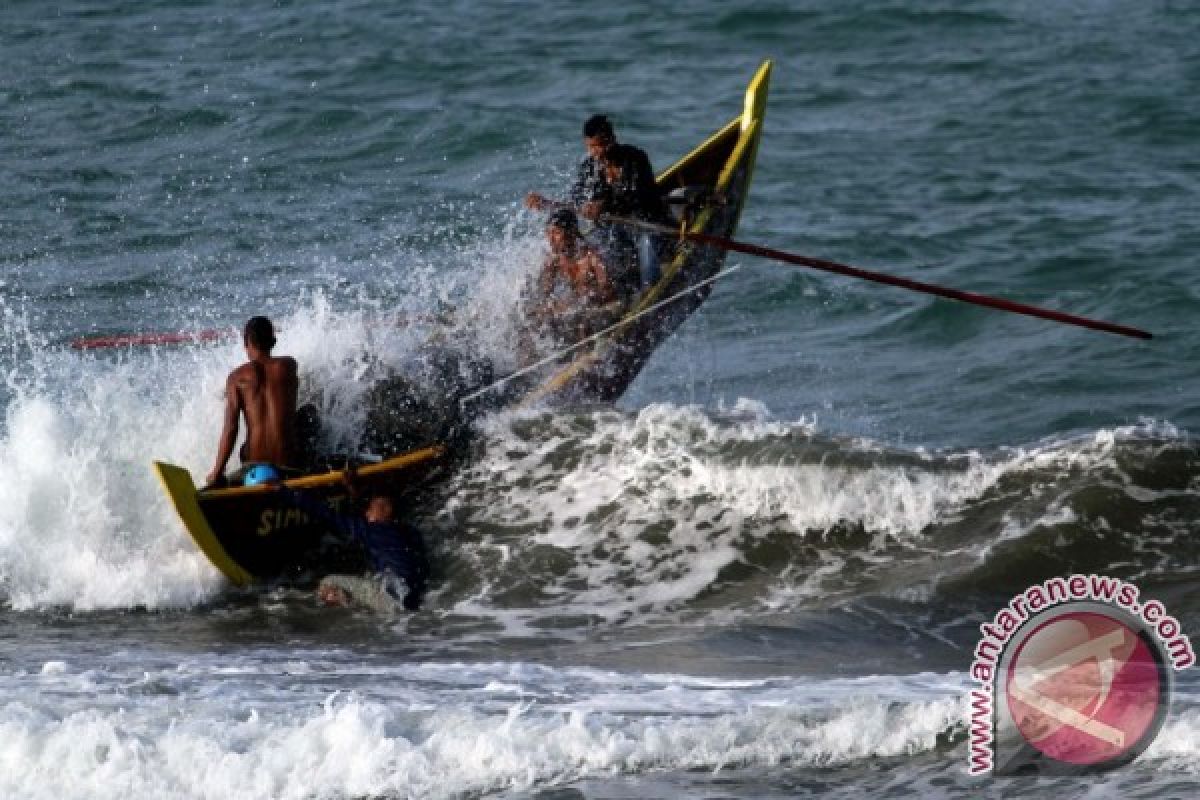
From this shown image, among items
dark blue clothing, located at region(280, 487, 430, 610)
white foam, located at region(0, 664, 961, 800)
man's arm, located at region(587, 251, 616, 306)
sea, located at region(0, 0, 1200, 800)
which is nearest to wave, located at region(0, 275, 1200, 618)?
sea, located at region(0, 0, 1200, 800)

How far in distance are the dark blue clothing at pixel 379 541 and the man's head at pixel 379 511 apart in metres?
0.11

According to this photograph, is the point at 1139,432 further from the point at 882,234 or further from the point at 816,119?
the point at 816,119

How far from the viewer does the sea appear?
24.1ft

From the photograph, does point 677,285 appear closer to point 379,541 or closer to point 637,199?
point 637,199

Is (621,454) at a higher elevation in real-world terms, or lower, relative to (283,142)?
lower

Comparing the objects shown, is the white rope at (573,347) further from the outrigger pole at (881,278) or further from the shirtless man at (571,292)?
the outrigger pole at (881,278)

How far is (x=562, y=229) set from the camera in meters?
11.6

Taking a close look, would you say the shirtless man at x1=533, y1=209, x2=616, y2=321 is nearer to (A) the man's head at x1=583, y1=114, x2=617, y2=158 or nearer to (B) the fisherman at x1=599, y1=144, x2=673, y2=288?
(B) the fisherman at x1=599, y1=144, x2=673, y2=288

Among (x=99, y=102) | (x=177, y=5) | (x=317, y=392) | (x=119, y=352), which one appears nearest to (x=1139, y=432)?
(x=317, y=392)

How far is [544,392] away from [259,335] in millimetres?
1987

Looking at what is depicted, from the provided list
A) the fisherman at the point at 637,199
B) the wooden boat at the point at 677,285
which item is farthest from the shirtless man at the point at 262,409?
the fisherman at the point at 637,199

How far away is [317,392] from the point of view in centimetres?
1059

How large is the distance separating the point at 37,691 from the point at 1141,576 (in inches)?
200

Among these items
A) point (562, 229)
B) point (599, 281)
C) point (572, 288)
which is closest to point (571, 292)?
point (572, 288)
